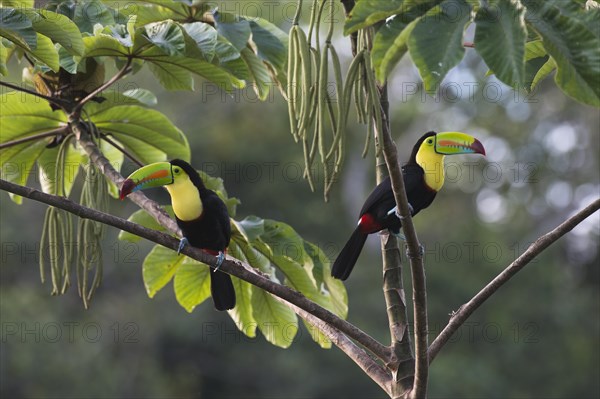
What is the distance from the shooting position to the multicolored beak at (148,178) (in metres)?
2.89

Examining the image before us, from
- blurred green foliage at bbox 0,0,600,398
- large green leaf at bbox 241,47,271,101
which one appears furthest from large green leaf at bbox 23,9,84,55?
blurred green foliage at bbox 0,0,600,398

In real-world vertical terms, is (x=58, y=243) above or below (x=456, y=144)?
below

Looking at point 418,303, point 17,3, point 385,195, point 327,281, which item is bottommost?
point 327,281

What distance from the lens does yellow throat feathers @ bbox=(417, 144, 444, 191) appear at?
376 centimetres

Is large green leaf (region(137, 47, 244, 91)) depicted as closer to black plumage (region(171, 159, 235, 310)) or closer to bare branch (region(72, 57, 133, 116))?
bare branch (region(72, 57, 133, 116))

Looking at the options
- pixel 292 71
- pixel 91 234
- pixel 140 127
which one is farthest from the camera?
pixel 140 127

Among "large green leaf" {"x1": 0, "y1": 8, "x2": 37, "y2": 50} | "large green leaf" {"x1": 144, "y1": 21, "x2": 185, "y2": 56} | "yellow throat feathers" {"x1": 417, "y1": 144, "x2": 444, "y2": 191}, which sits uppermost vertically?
"large green leaf" {"x1": 0, "y1": 8, "x2": 37, "y2": 50}

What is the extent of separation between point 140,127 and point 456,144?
4.42ft

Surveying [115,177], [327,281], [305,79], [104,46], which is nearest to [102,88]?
[104,46]

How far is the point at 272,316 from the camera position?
329cm

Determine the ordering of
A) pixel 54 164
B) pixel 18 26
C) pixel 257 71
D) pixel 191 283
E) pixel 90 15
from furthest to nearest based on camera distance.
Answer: pixel 54 164
pixel 191 283
pixel 257 71
pixel 90 15
pixel 18 26

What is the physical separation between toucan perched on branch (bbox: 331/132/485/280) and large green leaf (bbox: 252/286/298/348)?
0.30m

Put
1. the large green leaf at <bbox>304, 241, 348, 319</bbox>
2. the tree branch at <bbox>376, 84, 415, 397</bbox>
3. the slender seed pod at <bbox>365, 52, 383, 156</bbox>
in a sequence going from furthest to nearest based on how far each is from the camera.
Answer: the large green leaf at <bbox>304, 241, 348, 319</bbox> < the tree branch at <bbox>376, 84, 415, 397</bbox> < the slender seed pod at <bbox>365, 52, 383, 156</bbox>

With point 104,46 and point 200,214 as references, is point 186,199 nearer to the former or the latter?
point 200,214
